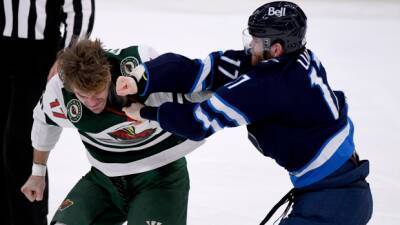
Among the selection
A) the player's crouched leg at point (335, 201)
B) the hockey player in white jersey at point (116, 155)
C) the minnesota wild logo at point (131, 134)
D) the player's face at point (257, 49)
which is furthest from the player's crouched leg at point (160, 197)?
the player's face at point (257, 49)

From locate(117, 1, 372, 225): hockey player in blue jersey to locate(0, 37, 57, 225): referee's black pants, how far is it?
72cm

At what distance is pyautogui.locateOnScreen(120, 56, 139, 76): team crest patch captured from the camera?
6.48 feet

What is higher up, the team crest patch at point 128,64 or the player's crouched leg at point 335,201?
the team crest patch at point 128,64

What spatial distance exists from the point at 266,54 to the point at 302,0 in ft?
16.7

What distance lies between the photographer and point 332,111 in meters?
1.76

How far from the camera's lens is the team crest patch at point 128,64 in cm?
198

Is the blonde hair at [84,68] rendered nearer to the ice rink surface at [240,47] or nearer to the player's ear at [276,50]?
the player's ear at [276,50]

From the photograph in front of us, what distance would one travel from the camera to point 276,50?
172 centimetres

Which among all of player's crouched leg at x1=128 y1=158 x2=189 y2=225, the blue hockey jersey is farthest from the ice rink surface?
the blue hockey jersey

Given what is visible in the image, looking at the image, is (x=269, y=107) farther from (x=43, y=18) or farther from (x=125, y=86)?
(x=43, y=18)

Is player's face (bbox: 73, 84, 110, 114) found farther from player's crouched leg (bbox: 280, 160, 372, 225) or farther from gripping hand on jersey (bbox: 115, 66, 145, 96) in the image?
player's crouched leg (bbox: 280, 160, 372, 225)

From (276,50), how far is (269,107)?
0.15 meters

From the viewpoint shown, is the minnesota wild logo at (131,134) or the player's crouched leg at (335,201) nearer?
the player's crouched leg at (335,201)

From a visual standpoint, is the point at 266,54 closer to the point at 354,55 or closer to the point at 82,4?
the point at 82,4
